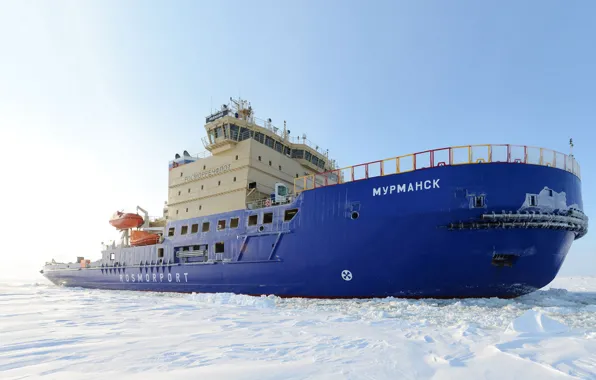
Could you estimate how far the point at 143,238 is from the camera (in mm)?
23578

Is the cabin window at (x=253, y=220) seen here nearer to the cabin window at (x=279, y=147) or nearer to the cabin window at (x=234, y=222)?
the cabin window at (x=234, y=222)

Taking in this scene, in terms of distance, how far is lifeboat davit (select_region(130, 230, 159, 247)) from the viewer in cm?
2352

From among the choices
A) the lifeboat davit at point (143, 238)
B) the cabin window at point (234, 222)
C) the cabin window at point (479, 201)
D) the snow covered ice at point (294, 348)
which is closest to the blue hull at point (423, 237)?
the cabin window at point (479, 201)

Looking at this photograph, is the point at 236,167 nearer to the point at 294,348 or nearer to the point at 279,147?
the point at 279,147

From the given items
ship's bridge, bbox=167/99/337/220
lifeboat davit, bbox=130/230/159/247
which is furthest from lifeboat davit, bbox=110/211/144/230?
ship's bridge, bbox=167/99/337/220

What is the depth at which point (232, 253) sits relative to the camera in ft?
55.8

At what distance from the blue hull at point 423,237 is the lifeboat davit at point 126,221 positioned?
14285 millimetres

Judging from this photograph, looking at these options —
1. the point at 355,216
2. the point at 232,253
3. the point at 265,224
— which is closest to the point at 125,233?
the point at 232,253

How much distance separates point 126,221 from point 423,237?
72.0 ft

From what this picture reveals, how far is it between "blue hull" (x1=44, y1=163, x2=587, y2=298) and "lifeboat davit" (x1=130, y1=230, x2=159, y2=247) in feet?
37.5

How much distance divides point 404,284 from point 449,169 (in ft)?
14.6

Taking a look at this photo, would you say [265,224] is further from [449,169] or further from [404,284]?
→ [449,169]

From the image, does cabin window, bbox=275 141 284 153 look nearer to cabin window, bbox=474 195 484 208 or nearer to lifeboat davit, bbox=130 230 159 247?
lifeboat davit, bbox=130 230 159 247

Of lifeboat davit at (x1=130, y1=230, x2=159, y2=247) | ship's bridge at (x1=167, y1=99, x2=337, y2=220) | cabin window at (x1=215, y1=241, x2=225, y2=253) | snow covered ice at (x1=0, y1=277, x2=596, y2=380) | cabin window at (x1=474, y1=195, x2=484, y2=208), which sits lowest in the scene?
snow covered ice at (x1=0, y1=277, x2=596, y2=380)
